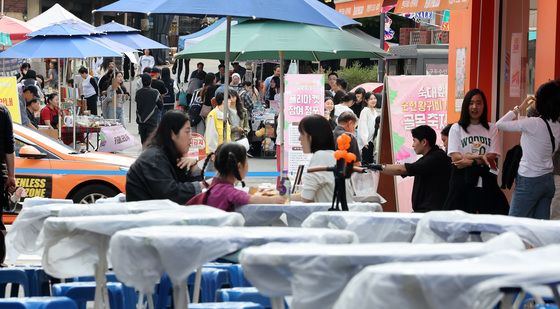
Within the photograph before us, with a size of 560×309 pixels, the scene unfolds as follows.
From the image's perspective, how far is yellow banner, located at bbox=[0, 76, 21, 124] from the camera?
21.8m

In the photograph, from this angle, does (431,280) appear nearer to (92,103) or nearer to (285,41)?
(285,41)

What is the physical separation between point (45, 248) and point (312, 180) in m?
3.59

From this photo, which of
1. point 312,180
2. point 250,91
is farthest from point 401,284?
point 250,91

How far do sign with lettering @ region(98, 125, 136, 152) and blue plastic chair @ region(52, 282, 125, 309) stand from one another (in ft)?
56.0

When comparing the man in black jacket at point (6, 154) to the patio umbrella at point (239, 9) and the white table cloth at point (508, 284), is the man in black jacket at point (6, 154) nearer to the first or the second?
the patio umbrella at point (239, 9)

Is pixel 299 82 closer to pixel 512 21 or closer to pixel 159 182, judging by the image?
pixel 512 21

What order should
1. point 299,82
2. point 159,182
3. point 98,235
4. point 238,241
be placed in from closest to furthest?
1. point 238,241
2. point 98,235
3. point 159,182
4. point 299,82

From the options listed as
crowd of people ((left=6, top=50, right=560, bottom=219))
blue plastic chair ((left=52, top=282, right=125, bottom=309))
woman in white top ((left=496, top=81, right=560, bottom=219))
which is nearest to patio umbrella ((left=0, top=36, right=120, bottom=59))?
crowd of people ((left=6, top=50, right=560, bottom=219))

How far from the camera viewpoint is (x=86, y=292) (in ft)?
28.2

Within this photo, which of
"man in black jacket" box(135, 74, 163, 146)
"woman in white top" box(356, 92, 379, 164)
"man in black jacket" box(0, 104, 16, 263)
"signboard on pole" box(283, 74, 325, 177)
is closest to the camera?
"man in black jacket" box(0, 104, 16, 263)

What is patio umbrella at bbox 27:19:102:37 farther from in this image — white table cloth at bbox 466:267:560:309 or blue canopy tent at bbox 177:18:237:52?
white table cloth at bbox 466:267:560:309

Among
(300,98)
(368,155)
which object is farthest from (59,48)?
(300,98)

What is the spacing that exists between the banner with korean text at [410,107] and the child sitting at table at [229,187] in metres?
7.97

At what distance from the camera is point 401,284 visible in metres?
4.77
